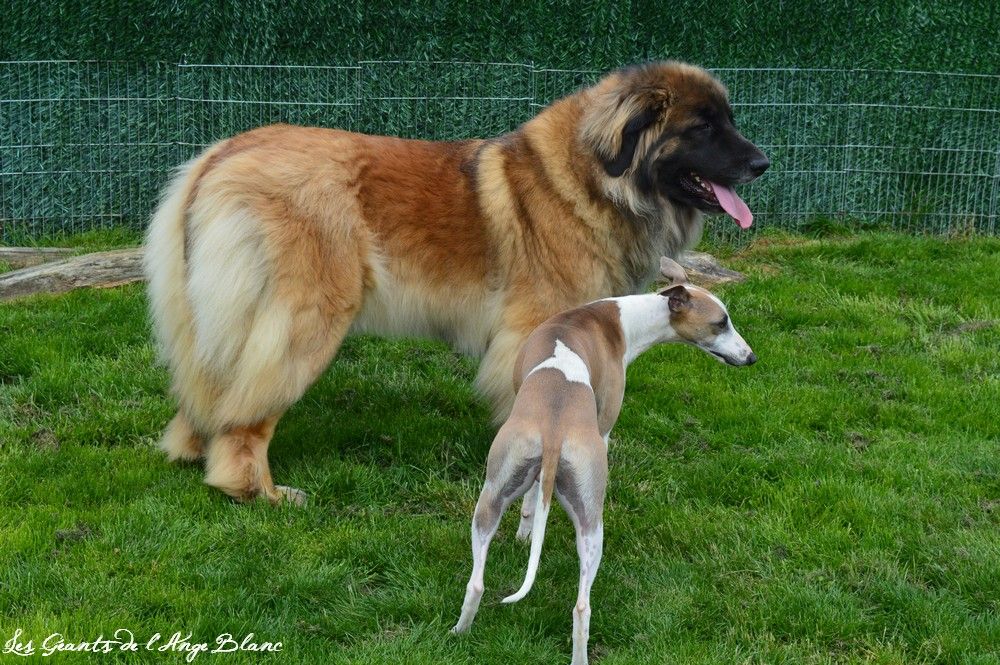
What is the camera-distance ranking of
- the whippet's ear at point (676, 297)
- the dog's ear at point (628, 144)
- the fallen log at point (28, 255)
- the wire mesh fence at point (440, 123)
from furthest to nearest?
the wire mesh fence at point (440, 123)
the fallen log at point (28, 255)
the dog's ear at point (628, 144)
the whippet's ear at point (676, 297)

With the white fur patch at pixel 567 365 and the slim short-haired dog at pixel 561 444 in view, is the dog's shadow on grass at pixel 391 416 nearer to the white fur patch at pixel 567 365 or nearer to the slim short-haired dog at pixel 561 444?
the slim short-haired dog at pixel 561 444

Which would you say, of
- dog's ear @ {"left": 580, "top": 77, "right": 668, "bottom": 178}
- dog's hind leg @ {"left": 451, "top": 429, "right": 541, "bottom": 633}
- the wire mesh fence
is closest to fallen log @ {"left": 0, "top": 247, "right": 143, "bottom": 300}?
the wire mesh fence

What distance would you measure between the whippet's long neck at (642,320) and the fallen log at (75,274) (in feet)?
13.3

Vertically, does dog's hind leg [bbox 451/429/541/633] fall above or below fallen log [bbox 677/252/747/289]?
above

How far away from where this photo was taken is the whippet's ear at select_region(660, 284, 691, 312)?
471cm

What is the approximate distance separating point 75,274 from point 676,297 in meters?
4.45

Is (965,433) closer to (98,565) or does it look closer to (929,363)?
(929,363)

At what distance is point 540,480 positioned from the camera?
11.0ft

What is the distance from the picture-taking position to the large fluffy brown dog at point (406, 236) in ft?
14.7

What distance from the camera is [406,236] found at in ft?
15.7

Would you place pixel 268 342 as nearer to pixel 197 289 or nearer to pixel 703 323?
pixel 197 289

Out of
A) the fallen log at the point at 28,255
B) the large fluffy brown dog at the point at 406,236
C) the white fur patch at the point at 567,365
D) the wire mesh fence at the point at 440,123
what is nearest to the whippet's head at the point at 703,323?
the large fluffy brown dog at the point at 406,236

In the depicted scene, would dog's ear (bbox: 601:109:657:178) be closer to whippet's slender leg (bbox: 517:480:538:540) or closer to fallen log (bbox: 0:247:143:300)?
whippet's slender leg (bbox: 517:480:538:540)

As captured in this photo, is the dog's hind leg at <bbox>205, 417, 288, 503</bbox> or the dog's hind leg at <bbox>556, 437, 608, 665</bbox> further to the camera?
the dog's hind leg at <bbox>205, 417, 288, 503</bbox>
